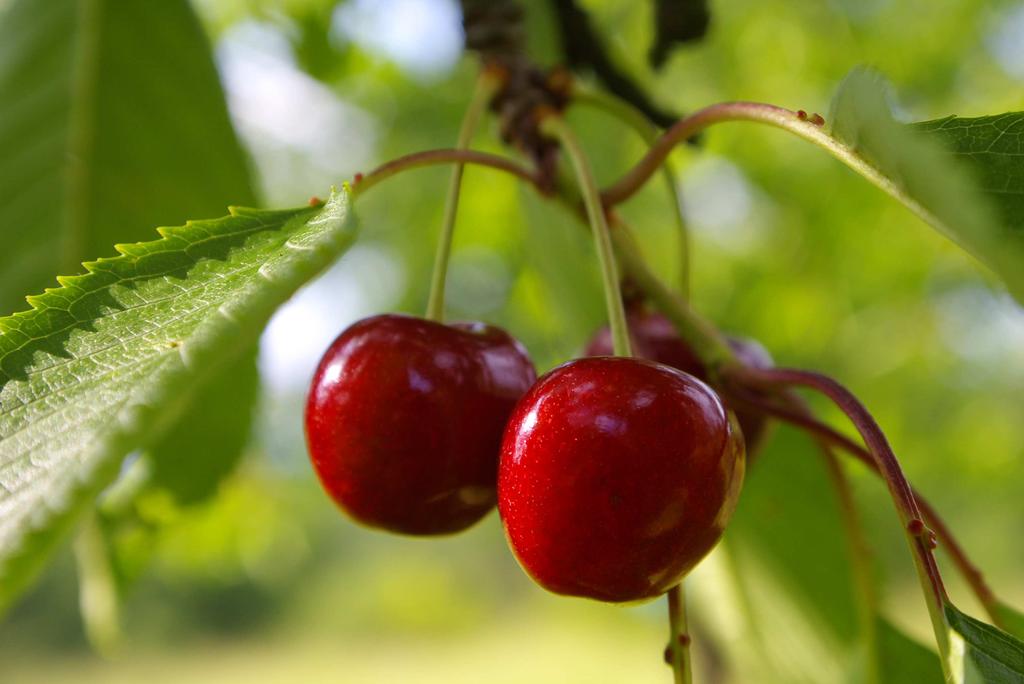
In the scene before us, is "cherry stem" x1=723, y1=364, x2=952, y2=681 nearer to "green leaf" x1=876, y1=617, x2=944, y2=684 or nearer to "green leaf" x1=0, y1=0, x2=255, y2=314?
"green leaf" x1=876, y1=617, x2=944, y2=684

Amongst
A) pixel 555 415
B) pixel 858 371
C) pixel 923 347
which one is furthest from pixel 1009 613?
pixel 923 347

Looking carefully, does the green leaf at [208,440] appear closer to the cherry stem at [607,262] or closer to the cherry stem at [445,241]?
the cherry stem at [445,241]

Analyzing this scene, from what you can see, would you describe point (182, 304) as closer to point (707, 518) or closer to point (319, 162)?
point (707, 518)

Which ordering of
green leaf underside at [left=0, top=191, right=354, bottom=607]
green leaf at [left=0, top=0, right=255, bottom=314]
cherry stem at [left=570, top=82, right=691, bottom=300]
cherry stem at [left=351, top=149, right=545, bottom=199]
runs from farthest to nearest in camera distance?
1. green leaf at [left=0, top=0, right=255, bottom=314]
2. cherry stem at [left=570, top=82, right=691, bottom=300]
3. cherry stem at [left=351, top=149, right=545, bottom=199]
4. green leaf underside at [left=0, top=191, right=354, bottom=607]

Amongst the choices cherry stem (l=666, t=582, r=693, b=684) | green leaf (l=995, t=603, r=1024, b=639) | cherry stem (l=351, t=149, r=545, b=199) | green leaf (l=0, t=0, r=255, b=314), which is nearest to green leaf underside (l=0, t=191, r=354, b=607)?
cherry stem (l=351, t=149, r=545, b=199)

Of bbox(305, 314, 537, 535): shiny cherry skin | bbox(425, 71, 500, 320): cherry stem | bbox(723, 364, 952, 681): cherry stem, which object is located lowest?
bbox(723, 364, 952, 681): cherry stem

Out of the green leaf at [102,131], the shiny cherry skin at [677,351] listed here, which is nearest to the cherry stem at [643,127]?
the shiny cherry skin at [677,351]
